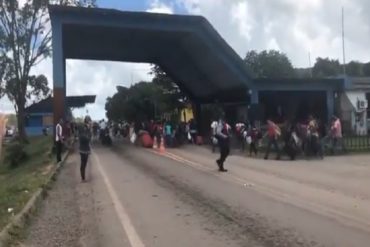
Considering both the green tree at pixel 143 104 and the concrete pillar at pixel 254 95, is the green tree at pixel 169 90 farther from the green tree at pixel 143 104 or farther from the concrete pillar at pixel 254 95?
the concrete pillar at pixel 254 95

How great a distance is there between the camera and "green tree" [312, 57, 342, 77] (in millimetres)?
88875

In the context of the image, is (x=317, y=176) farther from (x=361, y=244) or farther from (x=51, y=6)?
(x=51, y=6)

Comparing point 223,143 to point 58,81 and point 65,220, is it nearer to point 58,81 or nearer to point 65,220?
point 65,220

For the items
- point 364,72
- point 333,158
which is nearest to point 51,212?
point 333,158

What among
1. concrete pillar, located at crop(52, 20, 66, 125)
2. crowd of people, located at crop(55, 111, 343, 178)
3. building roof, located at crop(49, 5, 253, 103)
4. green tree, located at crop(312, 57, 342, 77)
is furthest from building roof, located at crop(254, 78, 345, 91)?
green tree, located at crop(312, 57, 342, 77)

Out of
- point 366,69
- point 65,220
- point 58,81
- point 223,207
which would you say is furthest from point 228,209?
point 366,69

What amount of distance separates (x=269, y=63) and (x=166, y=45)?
4256cm

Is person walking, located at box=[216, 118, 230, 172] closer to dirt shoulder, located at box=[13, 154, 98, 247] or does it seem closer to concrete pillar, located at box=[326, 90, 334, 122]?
dirt shoulder, located at box=[13, 154, 98, 247]

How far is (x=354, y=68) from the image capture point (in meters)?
89.8

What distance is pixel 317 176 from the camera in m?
18.1

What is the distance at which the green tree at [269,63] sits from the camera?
83.4 m

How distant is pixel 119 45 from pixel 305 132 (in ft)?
71.0

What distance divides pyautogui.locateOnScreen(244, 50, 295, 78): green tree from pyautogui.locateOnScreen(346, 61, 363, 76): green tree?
8.71 meters

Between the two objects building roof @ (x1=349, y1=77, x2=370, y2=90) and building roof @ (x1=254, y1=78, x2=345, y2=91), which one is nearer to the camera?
building roof @ (x1=254, y1=78, x2=345, y2=91)
